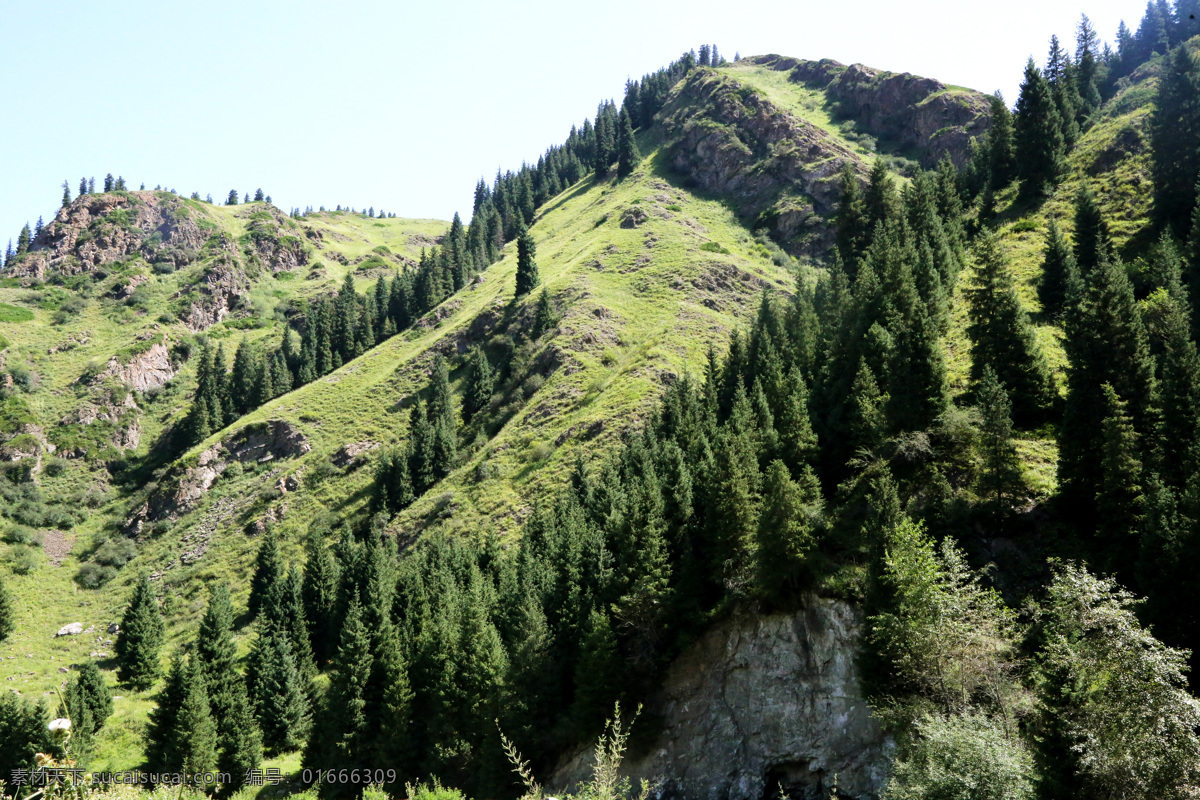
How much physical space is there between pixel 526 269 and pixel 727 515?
10789cm

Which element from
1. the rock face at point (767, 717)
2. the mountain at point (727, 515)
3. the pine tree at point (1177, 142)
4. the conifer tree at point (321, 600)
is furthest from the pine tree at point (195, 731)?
the pine tree at point (1177, 142)

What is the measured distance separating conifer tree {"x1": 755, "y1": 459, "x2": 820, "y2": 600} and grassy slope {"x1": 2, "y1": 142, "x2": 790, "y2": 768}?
51236mm

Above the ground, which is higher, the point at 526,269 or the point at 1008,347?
the point at 1008,347

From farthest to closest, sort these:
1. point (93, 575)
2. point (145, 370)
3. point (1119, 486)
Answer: point (145, 370), point (93, 575), point (1119, 486)

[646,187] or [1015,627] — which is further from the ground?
[646,187]

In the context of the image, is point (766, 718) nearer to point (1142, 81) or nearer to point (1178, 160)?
point (1178, 160)

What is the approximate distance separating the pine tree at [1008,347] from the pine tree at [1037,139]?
4845cm

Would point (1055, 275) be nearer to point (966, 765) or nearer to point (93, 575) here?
point (966, 765)

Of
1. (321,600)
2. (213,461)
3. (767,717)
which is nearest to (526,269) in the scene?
(213,461)

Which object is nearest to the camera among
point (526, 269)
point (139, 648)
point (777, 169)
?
point (139, 648)

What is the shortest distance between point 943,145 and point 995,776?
18386 cm

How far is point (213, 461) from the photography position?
137m

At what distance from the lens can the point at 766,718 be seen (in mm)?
44875

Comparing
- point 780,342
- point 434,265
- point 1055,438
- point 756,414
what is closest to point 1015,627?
point 1055,438
